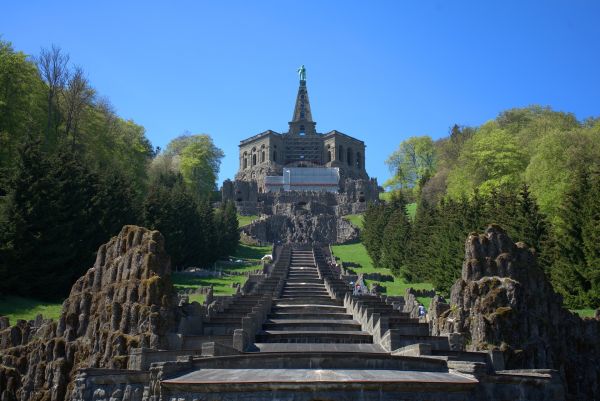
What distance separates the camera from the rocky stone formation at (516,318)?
2556 centimetres

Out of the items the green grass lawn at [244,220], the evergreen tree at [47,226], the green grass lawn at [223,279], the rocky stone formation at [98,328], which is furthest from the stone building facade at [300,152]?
the rocky stone formation at [98,328]

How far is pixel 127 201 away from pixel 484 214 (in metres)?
26.3

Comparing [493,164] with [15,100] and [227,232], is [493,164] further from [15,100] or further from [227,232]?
[15,100]

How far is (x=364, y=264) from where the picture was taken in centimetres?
6962

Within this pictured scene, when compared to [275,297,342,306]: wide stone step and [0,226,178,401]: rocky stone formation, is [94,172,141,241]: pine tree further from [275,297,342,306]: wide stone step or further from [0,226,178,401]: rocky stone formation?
[0,226,178,401]: rocky stone formation

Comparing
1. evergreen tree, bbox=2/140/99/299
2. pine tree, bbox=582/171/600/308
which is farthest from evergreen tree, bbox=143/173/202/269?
pine tree, bbox=582/171/600/308

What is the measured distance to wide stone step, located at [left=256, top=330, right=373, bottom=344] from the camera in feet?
88.4

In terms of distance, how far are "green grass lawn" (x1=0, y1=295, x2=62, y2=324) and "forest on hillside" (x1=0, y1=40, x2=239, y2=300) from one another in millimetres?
809

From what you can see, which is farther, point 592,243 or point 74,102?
point 74,102

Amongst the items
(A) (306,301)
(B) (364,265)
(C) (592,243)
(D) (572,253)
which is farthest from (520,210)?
(B) (364,265)

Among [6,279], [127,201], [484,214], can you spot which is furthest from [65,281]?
[484,214]

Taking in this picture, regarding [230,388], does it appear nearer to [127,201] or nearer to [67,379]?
[67,379]

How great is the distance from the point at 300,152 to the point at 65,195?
112901mm

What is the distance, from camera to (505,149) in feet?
220
